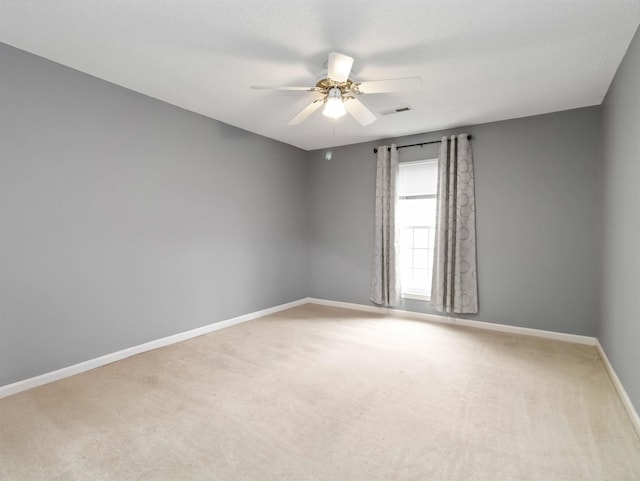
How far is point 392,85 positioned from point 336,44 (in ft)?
1.63

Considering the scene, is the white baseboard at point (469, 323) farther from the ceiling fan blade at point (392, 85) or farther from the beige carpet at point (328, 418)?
the ceiling fan blade at point (392, 85)

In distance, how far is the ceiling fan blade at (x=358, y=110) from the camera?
279 cm

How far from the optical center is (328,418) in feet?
7.10

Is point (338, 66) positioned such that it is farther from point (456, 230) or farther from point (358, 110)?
point (456, 230)

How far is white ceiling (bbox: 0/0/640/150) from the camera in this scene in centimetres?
201

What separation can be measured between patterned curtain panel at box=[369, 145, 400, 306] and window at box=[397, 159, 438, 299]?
0.11 metres

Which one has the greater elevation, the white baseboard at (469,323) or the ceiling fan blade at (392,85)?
the ceiling fan blade at (392,85)

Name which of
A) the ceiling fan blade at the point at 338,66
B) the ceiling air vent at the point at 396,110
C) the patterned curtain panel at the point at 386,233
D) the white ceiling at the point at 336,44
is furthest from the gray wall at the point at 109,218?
the ceiling fan blade at the point at 338,66

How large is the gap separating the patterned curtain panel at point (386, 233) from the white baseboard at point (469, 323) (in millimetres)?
167

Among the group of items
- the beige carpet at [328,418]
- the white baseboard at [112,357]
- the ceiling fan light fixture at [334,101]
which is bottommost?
the beige carpet at [328,418]

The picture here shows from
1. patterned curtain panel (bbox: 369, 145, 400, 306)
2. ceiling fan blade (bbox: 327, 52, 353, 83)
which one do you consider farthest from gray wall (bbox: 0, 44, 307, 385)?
ceiling fan blade (bbox: 327, 52, 353, 83)

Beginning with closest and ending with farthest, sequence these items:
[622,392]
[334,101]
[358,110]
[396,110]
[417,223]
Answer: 1. [622,392]
2. [334,101]
3. [358,110]
4. [396,110]
5. [417,223]

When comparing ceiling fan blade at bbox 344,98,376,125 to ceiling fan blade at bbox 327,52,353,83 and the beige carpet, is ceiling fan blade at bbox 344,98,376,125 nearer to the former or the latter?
ceiling fan blade at bbox 327,52,353,83

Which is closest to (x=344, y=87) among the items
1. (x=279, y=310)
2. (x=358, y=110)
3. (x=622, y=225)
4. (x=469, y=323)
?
(x=358, y=110)
